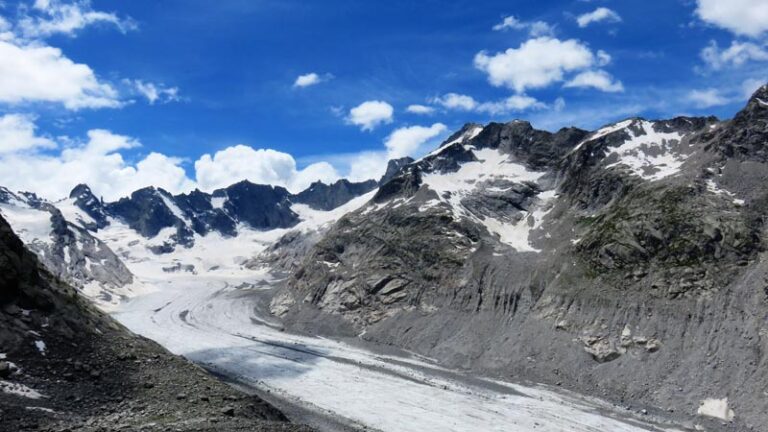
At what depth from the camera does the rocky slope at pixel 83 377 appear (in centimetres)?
2533

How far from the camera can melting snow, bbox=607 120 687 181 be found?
8675cm

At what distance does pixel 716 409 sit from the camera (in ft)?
151

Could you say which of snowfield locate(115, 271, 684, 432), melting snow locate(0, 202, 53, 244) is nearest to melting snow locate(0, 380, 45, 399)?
snowfield locate(115, 271, 684, 432)

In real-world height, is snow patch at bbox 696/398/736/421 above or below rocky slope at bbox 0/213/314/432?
above

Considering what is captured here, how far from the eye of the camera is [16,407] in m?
24.4

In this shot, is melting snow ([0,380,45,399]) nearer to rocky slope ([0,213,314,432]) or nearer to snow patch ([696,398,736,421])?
rocky slope ([0,213,314,432])

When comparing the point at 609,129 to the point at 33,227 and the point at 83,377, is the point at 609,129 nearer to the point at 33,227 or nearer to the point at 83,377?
the point at 83,377

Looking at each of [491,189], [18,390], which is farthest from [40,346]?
[491,189]

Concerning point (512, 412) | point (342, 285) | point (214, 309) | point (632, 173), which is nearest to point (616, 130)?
point (632, 173)

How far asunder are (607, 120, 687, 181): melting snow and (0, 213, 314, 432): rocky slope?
239 ft

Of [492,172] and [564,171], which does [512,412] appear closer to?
[564,171]

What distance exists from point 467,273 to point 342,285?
21726 millimetres

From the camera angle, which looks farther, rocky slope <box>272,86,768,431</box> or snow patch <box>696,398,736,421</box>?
rocky slope <box>272,86,768,431</box>

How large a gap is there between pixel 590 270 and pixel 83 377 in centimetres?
5830
